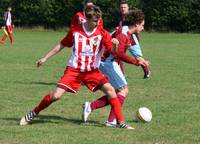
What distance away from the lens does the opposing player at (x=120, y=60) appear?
7883mm

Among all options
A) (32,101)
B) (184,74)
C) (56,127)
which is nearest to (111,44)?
(56,127)

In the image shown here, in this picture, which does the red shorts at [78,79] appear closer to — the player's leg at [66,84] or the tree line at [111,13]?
the player's leg at [66,84]

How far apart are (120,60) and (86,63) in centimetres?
63

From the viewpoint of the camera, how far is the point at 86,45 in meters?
7.72

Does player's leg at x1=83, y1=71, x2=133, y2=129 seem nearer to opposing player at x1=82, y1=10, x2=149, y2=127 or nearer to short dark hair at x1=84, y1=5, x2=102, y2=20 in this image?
opposing player at x1=82, y1=10, x2=149, y2=127

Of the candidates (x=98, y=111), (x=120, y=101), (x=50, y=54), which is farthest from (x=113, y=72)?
(x=98, y=111)

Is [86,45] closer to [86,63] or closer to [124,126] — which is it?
[86,63]

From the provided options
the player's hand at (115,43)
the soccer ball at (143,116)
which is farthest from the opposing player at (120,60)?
the soccer ball at (143,116)

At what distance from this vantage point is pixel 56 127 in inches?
308

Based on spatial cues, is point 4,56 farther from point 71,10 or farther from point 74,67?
point 71,10

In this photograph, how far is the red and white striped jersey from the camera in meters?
7.71

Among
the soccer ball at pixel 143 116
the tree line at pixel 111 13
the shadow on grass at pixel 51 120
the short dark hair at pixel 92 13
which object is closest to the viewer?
the short dark hair at pixel 92 13

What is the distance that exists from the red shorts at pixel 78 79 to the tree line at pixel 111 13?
41.0 meters

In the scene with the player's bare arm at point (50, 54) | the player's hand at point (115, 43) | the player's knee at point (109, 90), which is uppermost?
the player's hand at point (115, 43)
